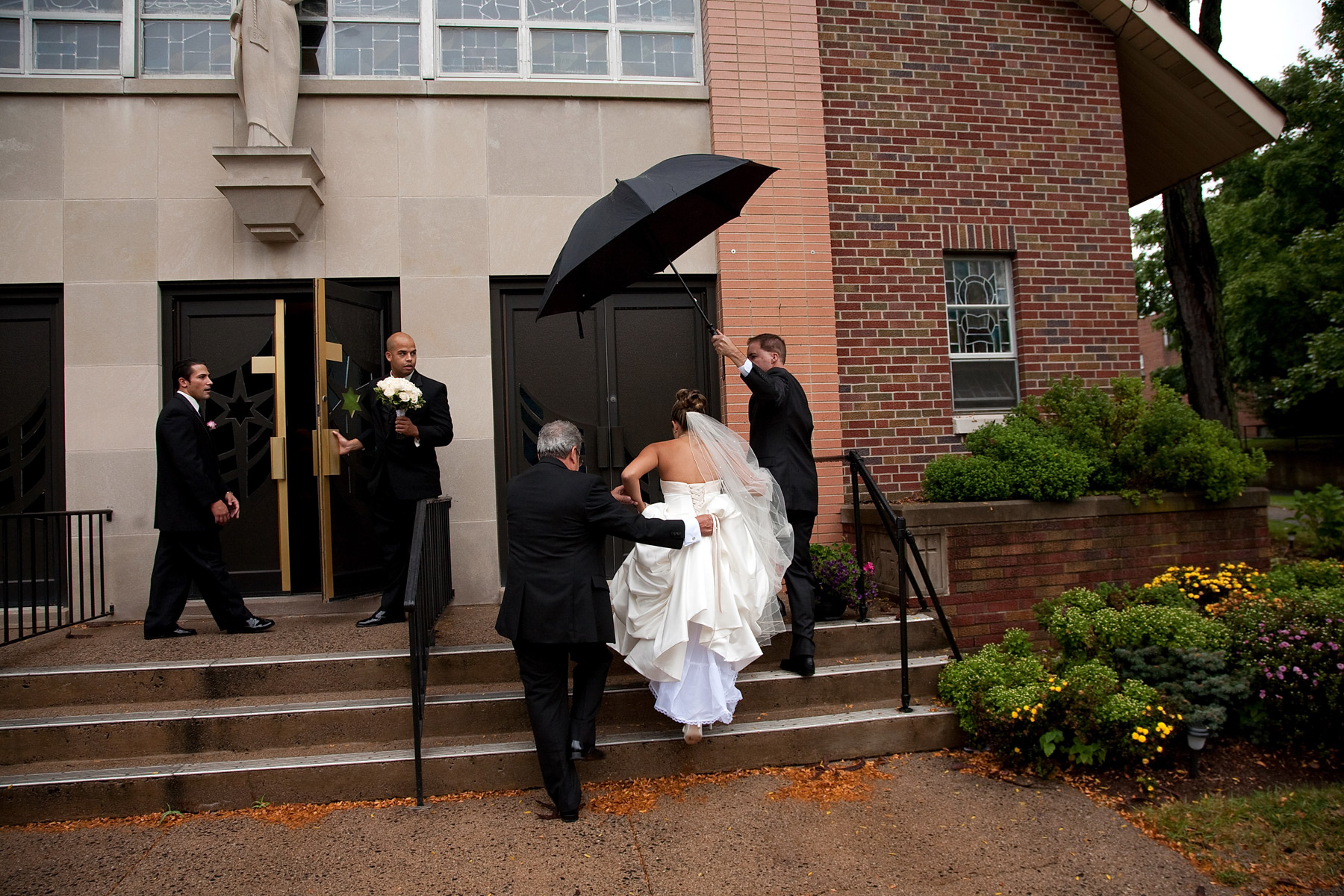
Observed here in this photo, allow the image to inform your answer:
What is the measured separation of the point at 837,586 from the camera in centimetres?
574

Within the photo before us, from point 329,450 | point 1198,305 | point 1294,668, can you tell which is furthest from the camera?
point 1198,305

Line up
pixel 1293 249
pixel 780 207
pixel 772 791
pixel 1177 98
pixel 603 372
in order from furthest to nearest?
pixel 1293 249, pixel 1177 98, pixel 780 207, pixel 603 372, pixel 772 791

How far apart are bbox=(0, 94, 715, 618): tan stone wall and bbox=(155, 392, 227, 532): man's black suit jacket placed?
119 centimetres

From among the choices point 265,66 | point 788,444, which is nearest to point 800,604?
point 788,444

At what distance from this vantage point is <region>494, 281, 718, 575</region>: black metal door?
7.11m

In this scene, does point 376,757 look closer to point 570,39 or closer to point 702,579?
point 702,579

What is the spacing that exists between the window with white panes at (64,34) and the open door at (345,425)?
2.52 meters

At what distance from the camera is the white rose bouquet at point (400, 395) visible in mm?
5633

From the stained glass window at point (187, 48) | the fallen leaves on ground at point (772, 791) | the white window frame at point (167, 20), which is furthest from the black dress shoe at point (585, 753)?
the stained glass window at point (187, 48)

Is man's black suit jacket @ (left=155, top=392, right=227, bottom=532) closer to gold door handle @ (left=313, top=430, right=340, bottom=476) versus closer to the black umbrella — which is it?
gold door handle @ (left=313, top=430, right=340, bottom=476)

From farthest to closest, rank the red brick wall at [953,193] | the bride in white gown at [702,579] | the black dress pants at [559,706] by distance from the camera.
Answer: the red brick wall at [953,193] → the bride in white gown at [702,579] → the black dress pants at [559,706]

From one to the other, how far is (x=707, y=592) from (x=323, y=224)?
15.2 feet

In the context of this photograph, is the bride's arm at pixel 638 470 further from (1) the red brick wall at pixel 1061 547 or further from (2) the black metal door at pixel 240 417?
(2) the black metal door at pixel 240 417

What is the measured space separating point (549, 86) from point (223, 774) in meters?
5.63
